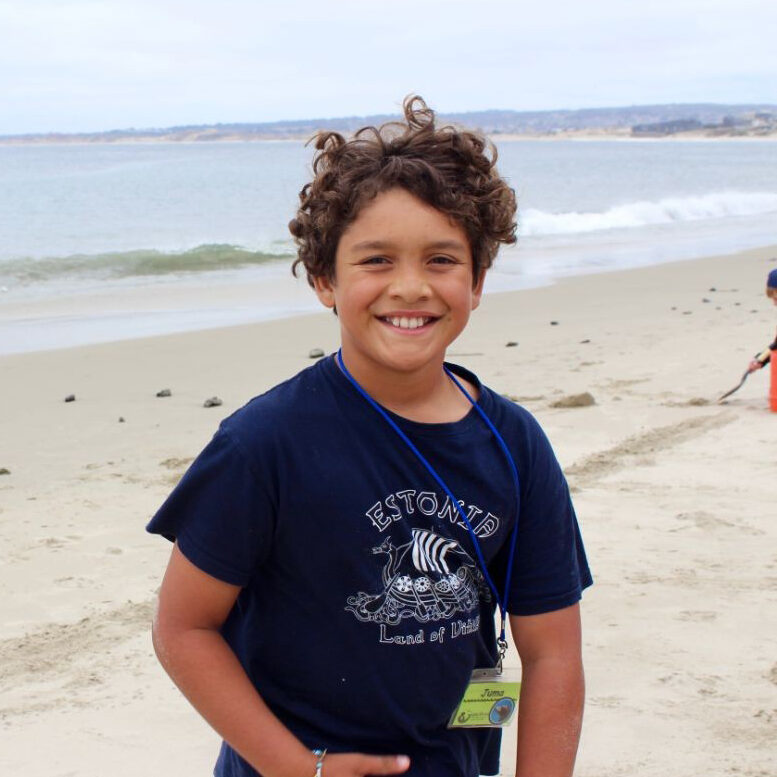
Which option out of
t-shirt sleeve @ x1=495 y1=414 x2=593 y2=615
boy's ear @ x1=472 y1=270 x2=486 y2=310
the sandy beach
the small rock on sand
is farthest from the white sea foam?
t-shirt sleeve @ x1=495 y1=414 x2=593 y2=615

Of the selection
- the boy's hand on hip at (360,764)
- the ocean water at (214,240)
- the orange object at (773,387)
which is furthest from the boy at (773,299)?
the boy's hand on hip at (360,764)

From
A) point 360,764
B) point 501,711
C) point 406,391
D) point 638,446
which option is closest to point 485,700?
point 501,711

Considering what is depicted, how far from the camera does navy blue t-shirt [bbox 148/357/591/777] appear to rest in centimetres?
172

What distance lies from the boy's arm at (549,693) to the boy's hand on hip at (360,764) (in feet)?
0.72

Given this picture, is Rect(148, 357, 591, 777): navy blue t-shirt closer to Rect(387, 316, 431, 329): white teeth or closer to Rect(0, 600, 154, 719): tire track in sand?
Rect(387, 316, 431, 329): white teeth

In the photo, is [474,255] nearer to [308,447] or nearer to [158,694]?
[308,447]

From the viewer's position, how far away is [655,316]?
43.0 ft

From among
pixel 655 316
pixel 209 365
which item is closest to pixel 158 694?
pixel 209 365

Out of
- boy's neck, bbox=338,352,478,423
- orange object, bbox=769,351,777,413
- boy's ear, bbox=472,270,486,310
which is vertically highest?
boy's ear, bbox=472,270,486,310

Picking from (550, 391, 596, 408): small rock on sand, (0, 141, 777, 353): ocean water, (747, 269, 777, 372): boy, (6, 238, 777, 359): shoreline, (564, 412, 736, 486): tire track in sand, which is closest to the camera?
(564, 412, 736, 486): tire track in sand

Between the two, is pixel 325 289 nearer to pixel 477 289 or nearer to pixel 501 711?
pixel 477 289

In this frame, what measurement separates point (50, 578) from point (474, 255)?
129 inches

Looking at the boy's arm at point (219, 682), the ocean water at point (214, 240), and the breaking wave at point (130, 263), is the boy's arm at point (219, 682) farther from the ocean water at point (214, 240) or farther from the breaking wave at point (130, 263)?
the breaking wave at point (130, 263)

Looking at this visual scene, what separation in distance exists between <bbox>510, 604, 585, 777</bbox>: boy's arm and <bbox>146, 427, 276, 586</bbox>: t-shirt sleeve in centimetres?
49
